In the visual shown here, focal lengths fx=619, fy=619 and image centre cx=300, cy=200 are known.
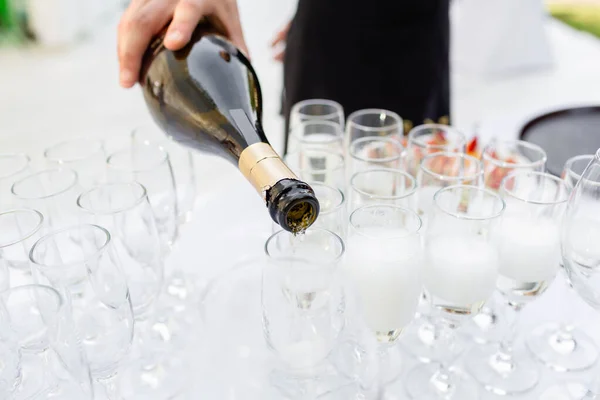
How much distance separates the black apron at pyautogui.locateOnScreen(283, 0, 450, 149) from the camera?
150 cm

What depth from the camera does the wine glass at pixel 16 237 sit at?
70 centimetres

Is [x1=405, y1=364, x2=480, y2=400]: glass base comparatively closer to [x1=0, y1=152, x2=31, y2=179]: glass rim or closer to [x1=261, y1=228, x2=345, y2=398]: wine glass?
[x1=261, y1=228, x2=345, y2=398]: wine glass

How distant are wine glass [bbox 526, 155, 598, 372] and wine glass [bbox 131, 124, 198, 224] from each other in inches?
19.9

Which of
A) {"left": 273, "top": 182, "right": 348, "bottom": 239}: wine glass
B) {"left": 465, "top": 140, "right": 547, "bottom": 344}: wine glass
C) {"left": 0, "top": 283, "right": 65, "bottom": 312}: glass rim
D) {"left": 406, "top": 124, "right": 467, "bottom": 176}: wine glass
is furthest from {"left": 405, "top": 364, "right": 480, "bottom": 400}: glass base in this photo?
{"left": 0, "top": 283, "right": 65, "bottom": 312}: glass rim

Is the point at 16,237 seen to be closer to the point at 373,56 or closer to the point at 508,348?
the point at 508,348

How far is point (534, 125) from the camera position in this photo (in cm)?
136

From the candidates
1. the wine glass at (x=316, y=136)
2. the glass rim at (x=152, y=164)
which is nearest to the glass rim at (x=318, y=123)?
the wine glass at (x=316, y=136)

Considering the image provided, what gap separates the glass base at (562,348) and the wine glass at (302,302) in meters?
0.34

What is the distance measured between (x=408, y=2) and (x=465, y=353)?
933 mm

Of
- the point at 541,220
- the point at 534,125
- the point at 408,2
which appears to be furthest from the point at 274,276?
the point at 408,2

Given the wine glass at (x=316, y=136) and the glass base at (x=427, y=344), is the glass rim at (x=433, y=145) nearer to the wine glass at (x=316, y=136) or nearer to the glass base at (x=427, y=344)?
the wine glass at (x=316, y=136)

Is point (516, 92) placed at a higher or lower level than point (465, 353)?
lower

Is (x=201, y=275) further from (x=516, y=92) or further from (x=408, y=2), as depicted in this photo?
(x=516, y=92)

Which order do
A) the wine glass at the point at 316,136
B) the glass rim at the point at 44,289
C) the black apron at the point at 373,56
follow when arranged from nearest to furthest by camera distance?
the glass rim at the point at 44,289 → the wine glass at the point at 316,136 → the black apron at the point at 373,56
